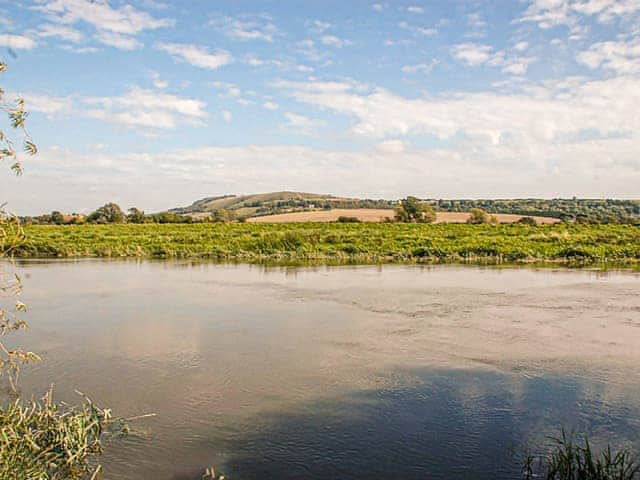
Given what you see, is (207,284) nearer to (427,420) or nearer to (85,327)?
(85,327)

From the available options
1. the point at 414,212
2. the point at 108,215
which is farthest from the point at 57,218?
the point at 414,212

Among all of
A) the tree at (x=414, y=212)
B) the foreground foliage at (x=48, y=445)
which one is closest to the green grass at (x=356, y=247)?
the tree at (x=414, y=212)

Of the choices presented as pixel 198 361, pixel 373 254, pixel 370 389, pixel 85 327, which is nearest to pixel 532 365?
pixel 370 389

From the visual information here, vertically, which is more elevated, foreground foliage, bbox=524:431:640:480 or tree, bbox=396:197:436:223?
tree, bbox=396:197:436:223

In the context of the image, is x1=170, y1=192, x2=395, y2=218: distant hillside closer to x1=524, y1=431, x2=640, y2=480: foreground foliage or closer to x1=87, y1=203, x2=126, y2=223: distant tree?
x1=87, y1=203, x2=126, y2=223: distant tree

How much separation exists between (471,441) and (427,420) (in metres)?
0.58

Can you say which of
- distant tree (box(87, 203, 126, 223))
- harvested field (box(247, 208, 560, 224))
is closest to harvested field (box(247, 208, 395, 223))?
harvested field (box(247, 208, 560, 224))

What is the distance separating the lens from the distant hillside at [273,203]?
68562 mm

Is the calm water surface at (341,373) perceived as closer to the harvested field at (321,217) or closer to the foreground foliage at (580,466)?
the foreground foliage at (580,466)

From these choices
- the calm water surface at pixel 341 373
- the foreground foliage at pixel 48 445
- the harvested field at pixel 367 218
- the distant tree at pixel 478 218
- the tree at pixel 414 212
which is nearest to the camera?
the foreground foliage at pixel 48 445

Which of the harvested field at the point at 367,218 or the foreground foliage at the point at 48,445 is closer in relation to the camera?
the foreground foliage at the point at 48,445

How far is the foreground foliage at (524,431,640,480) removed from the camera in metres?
4.47

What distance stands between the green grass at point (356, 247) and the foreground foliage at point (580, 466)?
1720cm

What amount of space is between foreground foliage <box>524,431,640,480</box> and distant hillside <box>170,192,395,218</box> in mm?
59417
